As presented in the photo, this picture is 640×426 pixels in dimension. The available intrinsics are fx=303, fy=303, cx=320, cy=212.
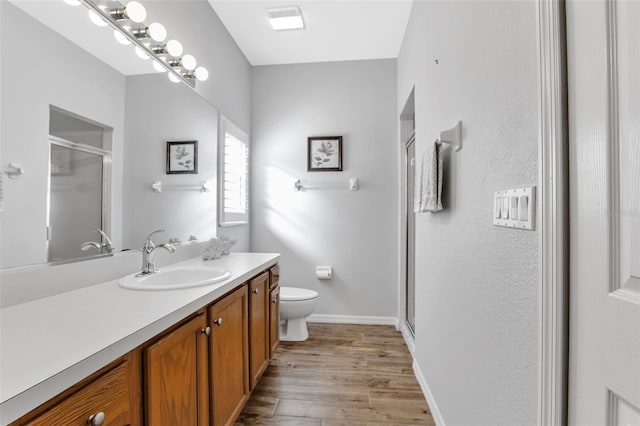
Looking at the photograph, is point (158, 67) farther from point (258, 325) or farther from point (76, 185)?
point (258, 325)

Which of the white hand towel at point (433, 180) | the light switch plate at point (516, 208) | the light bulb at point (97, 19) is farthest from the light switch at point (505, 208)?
the light bulb at point (97, 19)

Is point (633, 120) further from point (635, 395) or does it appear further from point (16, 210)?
point (16, 210)

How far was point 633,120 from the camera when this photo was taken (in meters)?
0.51

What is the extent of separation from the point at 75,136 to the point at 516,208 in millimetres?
1546

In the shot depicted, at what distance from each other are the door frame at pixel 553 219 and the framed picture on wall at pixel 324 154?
7.90 feet

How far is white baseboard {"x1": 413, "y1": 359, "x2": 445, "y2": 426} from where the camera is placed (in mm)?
1576

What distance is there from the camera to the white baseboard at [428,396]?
1.58 metres

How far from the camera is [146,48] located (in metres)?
1.58

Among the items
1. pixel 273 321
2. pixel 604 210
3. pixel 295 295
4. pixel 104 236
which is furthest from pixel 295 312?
pixel 604 210

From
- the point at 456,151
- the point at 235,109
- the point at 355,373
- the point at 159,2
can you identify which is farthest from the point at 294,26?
the point at 355,373

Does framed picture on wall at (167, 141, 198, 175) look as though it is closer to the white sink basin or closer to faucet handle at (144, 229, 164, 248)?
faucet handle at (144, 229, 164, 248)

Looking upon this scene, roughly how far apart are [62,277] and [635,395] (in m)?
1.63

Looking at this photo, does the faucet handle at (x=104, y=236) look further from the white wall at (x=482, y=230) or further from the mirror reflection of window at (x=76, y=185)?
the white wall at (x=482, y=230)

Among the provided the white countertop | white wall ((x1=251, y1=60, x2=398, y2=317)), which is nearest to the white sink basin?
the white countertop
